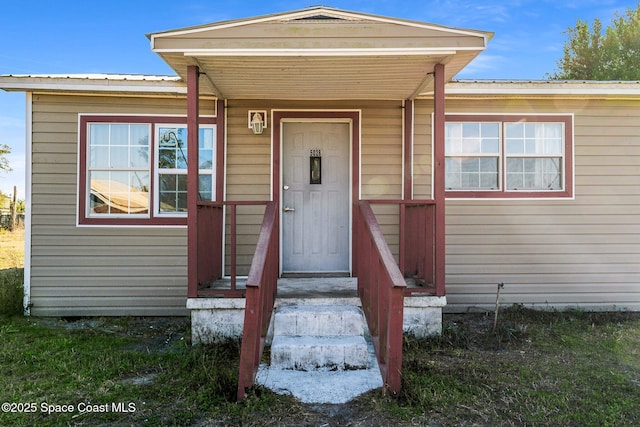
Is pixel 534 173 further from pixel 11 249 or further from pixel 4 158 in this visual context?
pixel 4 158

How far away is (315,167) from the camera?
18.6ft

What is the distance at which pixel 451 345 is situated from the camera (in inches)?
169

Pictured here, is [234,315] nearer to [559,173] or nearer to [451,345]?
[451,345]

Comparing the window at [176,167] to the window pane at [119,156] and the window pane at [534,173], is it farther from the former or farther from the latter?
the window pane at [534,173]

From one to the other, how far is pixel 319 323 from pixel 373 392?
3.09ft

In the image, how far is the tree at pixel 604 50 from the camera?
18.4 metres

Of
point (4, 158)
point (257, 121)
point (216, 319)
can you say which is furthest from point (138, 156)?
point (4, 158)

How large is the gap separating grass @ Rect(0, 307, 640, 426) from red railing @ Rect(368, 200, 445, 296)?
51cm

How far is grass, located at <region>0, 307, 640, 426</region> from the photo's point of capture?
9.49 ft

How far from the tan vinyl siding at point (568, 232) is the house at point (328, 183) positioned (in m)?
0.02

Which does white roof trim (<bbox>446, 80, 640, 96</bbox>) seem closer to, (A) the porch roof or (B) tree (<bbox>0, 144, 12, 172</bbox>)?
(A) the porch roof

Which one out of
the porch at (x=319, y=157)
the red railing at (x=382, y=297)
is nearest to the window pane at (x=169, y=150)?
the porch at (x=319, y=157)

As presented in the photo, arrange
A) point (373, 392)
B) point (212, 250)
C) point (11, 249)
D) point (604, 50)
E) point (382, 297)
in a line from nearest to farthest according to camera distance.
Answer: point (373, 392) < point (382, 297) < point (212, 250) < point (11, 249) < point (604, 50)

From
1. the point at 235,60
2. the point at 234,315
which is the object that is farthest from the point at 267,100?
the point at 234,315
